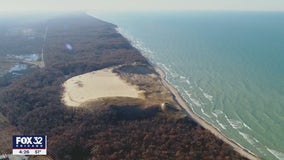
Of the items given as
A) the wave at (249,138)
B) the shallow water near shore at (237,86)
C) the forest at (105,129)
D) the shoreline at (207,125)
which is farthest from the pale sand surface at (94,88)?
the wave at (249,138)

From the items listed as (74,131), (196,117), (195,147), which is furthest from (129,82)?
(195,147)

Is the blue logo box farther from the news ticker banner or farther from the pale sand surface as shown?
the pale sand surface

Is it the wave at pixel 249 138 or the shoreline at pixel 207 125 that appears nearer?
the shoreline at pixel 207 125

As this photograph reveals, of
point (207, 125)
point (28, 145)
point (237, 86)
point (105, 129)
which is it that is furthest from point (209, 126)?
point (28, 145)

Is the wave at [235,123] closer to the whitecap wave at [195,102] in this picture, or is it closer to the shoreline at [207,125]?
the shoreline at [207,125]

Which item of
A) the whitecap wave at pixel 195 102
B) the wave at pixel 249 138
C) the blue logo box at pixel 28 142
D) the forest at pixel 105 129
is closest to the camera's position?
the blue logo box at pixel 28 142

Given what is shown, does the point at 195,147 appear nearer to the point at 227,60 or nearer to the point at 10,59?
the point at 227,60

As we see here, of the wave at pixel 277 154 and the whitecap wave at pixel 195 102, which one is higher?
the wave at pixel 277 154
